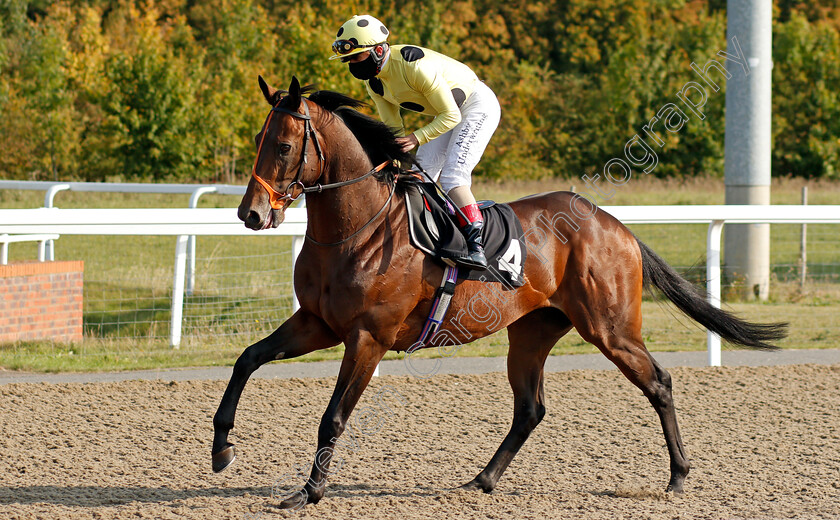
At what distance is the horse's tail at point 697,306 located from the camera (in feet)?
15.9

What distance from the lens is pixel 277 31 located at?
36.6 metres

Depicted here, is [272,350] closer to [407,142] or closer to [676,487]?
[407,142]

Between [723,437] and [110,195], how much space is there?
18.1m

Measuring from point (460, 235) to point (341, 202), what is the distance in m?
0.58

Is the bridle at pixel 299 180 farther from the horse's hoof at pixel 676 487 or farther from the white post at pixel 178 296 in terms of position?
the white post at pixel 178 296

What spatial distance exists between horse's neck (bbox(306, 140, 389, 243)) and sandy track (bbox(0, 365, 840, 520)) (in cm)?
116

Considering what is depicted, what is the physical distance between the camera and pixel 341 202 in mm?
3908

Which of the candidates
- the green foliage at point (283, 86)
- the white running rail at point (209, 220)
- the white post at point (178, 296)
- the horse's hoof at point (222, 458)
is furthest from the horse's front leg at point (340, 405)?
the green foliage at point (283, 86)

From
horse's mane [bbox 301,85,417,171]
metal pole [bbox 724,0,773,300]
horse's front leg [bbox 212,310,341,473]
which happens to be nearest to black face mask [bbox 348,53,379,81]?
horse's mane [bbox 301,85,417,171]

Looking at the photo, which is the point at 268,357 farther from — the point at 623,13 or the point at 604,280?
the point at 623,13

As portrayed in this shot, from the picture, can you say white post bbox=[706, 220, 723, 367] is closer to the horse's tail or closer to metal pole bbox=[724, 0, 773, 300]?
the horse's tail

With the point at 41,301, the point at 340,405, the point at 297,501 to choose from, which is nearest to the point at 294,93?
the point at 340,405

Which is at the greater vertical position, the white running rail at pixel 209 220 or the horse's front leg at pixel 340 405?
the white running rail at pixel 209 220

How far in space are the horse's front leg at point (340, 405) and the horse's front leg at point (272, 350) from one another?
175mm
